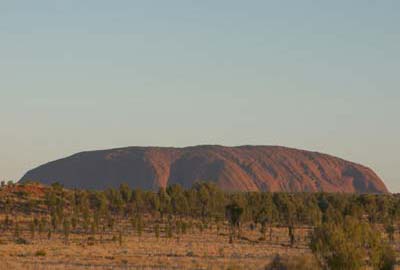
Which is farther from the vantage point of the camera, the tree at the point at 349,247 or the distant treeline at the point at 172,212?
the distant treeline at the point at 172,212

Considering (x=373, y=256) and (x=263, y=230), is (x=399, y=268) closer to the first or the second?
(x=373, y=256)

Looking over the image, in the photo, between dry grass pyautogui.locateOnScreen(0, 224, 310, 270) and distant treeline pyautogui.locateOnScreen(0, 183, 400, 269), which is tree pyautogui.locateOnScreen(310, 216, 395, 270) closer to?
dry grass pyautogui.locateOnScreen(0, 224, 310, 270)

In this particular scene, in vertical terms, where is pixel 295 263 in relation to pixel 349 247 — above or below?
below

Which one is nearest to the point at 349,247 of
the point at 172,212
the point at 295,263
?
the point at 295,263

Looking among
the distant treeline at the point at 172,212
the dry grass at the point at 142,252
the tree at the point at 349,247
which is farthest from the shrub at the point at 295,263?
the distant treeline at the point at 172,212

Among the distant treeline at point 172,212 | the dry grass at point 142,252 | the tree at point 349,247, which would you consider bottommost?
the dry grass at point 142,252

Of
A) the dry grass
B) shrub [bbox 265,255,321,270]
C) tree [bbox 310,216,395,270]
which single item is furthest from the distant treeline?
shrub [bbox 265,255,321,270]

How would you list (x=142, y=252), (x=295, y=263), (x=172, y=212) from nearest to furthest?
(x=295, y=263) < (x=142, y=252) < (x=172, y=212)

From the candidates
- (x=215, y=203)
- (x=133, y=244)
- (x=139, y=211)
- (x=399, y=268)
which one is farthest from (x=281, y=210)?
(x=399, y=268)

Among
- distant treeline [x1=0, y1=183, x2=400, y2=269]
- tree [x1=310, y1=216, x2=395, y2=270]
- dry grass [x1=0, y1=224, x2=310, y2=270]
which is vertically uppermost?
distant treeline [x1=0, y1=183, x2=400, y2=269]

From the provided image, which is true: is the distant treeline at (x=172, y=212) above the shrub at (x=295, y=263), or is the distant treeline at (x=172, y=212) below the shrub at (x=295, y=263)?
above

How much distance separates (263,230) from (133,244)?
23.5m

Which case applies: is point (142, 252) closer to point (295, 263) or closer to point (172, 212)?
point (295, 263)

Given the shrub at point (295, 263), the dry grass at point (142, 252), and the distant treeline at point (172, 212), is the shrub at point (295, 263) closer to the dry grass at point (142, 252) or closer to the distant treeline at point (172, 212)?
the dry grass at point (142, 252)
